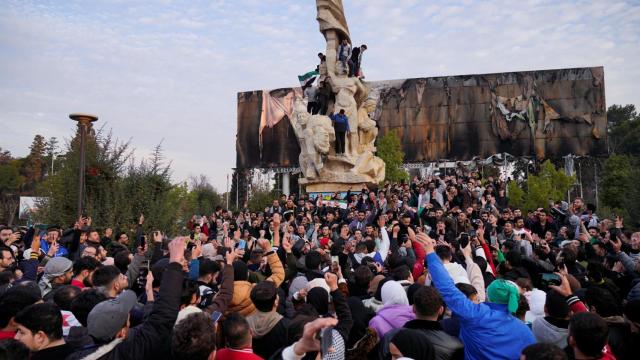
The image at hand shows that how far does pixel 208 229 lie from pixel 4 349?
1182 cm

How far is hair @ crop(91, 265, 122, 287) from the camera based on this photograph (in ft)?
13.3

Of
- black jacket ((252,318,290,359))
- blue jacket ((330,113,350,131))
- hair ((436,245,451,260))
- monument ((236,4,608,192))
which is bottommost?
black jacket ((252,318,290,359))

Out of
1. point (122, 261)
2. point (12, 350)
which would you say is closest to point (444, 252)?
point (122, 261)

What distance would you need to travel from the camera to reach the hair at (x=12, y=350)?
222cm

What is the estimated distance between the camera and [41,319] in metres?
2.75

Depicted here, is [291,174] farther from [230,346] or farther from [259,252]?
[230,346]

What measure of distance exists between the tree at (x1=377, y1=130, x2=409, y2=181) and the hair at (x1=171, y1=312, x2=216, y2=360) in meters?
33.0

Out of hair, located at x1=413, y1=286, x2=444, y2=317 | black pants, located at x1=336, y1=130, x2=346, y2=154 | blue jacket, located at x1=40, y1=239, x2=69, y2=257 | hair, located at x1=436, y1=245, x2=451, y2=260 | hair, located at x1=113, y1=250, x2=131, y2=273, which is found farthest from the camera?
black pants, located at x1=336, y1=130, x2=346, y2=154

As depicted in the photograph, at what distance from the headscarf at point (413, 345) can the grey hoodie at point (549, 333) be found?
925mm

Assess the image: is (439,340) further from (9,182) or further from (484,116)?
(9,182)

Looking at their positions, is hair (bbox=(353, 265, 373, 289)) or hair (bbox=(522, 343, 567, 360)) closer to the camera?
hair (bbox=(522, 343, 567, 360))

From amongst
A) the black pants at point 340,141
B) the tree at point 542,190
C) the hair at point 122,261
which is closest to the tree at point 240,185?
the tree at point 542,190

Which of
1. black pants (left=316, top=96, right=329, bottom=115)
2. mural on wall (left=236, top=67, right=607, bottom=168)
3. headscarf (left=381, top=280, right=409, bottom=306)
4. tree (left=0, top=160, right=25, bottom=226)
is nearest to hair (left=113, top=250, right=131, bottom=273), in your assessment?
headscarf (left=381, top=280, right=409, bottom=306)

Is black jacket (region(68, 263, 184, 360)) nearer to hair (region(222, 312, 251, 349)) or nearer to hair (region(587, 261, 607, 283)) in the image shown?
hair (region(222, 312, 251, 349))
